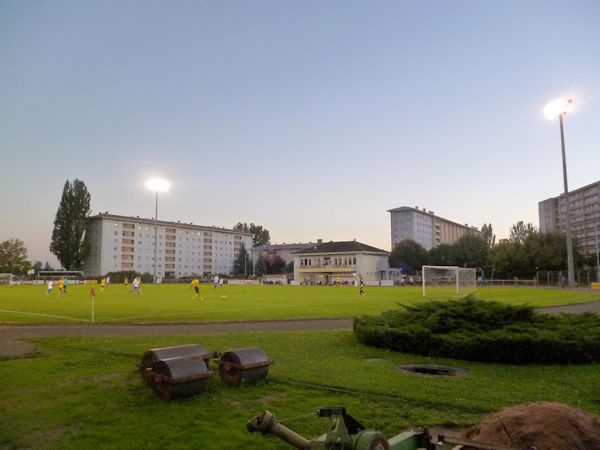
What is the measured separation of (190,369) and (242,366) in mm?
1052

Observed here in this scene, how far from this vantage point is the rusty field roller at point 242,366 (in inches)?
326

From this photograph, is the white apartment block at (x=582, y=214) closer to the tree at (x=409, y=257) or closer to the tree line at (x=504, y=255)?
the tree line at (x=504, y=255)

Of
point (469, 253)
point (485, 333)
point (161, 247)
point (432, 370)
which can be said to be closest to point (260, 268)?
point (161, 247)

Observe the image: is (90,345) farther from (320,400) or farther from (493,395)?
(493,395)

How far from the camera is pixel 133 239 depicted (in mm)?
142625

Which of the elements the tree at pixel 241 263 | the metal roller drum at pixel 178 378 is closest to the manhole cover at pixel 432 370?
the metal roller drum at pixel 178 378

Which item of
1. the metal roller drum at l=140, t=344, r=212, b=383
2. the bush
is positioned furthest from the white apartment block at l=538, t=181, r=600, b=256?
the metal roller drum at l=140, t=344, r=212, b=383

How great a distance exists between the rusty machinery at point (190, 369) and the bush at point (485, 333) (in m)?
5.16

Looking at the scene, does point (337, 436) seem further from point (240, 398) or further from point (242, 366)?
point (242, 366)

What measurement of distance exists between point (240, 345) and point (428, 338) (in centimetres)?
507

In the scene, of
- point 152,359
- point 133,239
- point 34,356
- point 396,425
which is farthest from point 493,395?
point 133,239

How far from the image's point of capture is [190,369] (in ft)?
24.5

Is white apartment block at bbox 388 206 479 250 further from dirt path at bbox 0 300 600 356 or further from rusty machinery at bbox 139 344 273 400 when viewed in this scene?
rusty machinery at bbox 139 344 273 400

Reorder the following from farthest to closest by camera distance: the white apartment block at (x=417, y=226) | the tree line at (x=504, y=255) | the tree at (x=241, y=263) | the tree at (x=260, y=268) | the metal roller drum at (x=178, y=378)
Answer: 1. the white apartment block at (x=417, y=226)
2. the tree at (x=241, y=263)
3. the tree at (x=260, y=268)
4. the tree line at (x=504, y=255)
5. the metal roller drum at (x=178, y=378)
